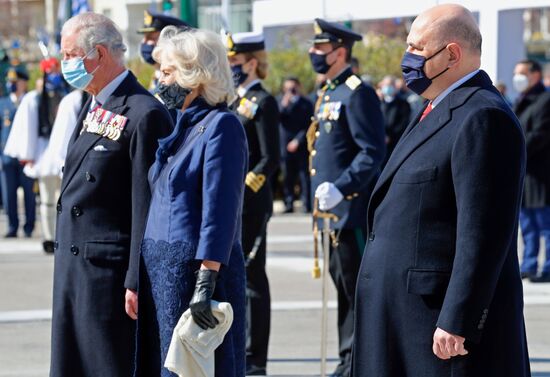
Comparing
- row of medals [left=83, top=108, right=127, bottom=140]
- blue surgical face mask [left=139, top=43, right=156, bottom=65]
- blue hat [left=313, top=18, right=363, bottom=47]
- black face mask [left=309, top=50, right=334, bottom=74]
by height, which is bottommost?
row of medals [left=83, top=108, right=127, bottom=140]

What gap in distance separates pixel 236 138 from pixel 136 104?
0.79 m

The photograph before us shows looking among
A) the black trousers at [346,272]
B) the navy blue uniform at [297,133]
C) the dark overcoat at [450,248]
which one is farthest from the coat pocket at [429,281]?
the navy blue uniform at [297,133]

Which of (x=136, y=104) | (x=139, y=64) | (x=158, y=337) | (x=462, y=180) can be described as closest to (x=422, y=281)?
(x=462, y=180)

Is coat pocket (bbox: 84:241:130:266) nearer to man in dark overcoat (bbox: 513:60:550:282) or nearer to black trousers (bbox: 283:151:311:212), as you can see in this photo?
→ man in dark overcoat (bbox: 513:60:550:282)

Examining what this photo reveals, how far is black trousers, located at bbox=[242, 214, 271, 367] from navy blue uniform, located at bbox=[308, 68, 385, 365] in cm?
45

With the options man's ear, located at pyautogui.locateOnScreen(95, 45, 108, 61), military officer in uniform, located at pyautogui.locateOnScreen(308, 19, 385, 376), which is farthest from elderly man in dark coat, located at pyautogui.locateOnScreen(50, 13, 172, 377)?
military officer in uniform, located at pyautogui.locateOnScreen(308, 19, 385, 376)

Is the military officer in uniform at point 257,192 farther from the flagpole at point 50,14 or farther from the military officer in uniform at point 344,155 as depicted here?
the flagpole at point 50,14

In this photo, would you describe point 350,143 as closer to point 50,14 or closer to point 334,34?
point 334,34

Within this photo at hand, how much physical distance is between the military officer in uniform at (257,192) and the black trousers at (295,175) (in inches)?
434

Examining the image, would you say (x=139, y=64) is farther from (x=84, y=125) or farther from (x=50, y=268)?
(x=84, y=125)

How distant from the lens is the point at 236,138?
484 cm

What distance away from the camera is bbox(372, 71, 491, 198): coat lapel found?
4.36 m

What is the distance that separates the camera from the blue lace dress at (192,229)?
4730mm

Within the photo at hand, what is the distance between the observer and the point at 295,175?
758 inches
